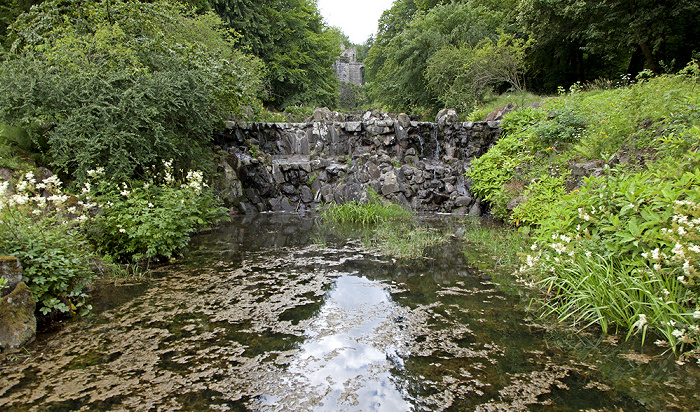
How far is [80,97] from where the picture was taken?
6.58 m

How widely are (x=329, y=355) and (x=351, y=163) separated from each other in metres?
11.0

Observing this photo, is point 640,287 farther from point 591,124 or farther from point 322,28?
point 322,28

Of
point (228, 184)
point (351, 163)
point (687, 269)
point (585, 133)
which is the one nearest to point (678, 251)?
point (687, 269)

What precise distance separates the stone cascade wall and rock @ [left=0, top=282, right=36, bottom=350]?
27.3ft

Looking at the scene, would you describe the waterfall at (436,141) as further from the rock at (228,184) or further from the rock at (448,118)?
the rock at (228,184)

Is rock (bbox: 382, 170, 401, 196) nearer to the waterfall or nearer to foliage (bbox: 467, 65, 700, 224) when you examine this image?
foliage (bbox: 467, 65, 700, 224)

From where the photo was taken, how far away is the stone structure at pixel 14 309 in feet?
10.5

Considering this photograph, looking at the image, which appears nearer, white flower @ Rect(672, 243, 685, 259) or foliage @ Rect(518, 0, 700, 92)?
white flower @ Rect(672, 243, 685, 259)

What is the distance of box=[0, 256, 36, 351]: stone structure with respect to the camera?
10.5ft

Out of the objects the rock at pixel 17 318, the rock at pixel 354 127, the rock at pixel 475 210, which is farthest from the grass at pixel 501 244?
the rock at pixel 354 127

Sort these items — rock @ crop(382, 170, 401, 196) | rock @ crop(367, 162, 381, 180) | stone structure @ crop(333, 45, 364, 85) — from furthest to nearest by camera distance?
stone structure @ crop(333, 45, 364, 85)
rock @ crop(367, 162, 381, 180)
rock @ crop(382, 170, 401, 196)

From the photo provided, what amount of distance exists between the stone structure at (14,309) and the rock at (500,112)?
14745 millimetres

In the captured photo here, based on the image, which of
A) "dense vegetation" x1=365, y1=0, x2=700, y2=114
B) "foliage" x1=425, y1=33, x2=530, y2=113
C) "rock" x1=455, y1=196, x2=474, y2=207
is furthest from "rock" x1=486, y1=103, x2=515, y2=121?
"rock" x1=455, y1=196, x2=474, y2=207

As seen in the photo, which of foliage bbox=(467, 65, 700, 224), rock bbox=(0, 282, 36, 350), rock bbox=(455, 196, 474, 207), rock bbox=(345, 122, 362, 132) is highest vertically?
rock bbox=(345, 122, 362, 132)
